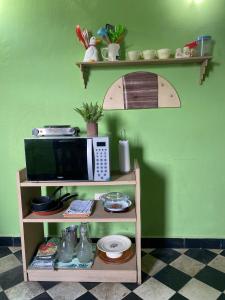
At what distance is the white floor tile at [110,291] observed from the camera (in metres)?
1.48

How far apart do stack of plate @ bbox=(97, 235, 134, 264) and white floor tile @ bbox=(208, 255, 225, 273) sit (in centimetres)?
59

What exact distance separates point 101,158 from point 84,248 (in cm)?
66

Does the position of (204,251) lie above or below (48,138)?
below

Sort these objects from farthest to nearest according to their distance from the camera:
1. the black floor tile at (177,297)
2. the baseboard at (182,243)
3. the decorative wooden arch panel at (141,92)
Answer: the baseboard at (182,243)
the decorative wooden arch panel at (141,92)
the black floor tile at (177,297)

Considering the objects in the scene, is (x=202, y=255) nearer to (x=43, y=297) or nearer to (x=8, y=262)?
(x=43, y=297)

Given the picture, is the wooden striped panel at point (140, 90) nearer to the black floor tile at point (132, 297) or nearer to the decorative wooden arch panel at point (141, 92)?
the decorative wooden arch panel at point (141, 92)

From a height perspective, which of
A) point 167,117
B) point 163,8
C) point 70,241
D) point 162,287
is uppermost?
point 163,8

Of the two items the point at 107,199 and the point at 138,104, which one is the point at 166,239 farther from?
the point at 138,104

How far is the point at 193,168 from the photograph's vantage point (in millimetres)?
1882

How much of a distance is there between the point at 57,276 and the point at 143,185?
884 millimetres

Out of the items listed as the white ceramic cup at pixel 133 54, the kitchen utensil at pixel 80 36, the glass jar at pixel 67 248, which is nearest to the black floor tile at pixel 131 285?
the glass jar at pixel 67 248

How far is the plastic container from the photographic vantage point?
5.35 ft

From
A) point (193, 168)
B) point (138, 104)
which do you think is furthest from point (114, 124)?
point (193, 168)

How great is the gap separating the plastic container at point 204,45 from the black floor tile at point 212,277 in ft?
4.87
